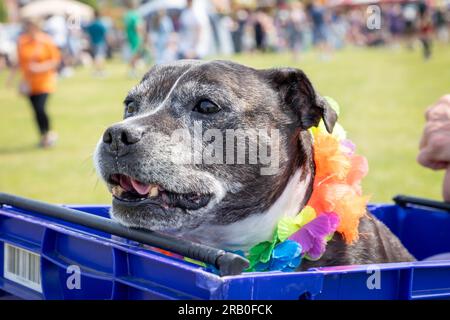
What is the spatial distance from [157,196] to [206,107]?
46 cm

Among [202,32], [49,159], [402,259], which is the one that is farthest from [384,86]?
[402,259]

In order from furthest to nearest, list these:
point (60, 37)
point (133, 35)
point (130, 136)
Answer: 1. point (60, 37)
2. point (133, 35)
3. point (130, 136)

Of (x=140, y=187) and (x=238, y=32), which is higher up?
(x=238, y=32)

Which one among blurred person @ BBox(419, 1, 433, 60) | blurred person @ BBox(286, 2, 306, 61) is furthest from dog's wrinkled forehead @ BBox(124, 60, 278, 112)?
blurred person @ BBox(286, 2, 306, 61)

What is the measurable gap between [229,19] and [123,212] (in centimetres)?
3541

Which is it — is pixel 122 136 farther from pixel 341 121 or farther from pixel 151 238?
pixel 341 121

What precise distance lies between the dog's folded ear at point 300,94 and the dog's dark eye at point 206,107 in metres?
0.37

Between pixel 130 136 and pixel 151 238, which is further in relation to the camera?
pixel 130 136

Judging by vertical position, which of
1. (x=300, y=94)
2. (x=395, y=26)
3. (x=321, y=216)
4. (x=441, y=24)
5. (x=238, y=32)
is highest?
(x=441, y=24)

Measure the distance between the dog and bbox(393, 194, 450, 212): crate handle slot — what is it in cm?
78

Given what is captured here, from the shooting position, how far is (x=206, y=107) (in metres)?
3.18

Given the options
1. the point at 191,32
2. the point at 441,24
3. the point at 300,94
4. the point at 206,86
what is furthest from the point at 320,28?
the point at 206,86

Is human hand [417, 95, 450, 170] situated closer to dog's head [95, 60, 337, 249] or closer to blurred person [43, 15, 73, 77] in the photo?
dog's head [95, 60, 337, 249]

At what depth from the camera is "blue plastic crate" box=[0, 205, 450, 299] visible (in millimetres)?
2273
